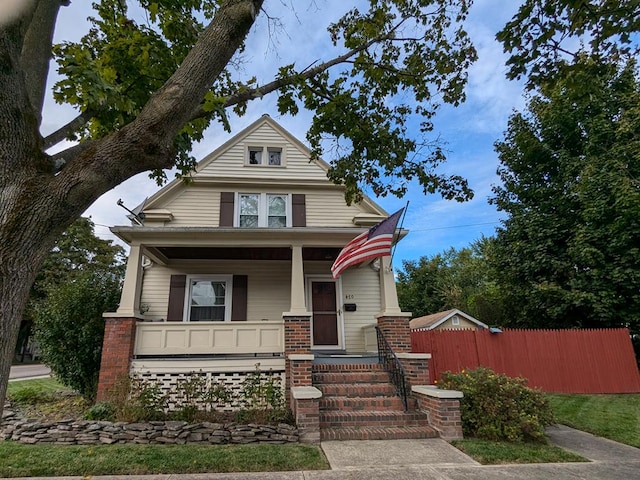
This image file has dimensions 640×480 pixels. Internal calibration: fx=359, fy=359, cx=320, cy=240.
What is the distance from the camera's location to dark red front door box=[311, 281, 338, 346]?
9430 millimetres

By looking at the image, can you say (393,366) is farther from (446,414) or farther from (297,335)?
(297,335)

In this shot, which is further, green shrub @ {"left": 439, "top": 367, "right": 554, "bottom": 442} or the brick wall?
the brick wall

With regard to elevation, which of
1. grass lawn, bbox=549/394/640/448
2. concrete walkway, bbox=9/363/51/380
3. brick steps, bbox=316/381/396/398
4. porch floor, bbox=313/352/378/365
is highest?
porch floor, bbox=313/352/378/365

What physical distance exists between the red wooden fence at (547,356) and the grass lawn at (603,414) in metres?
0.59

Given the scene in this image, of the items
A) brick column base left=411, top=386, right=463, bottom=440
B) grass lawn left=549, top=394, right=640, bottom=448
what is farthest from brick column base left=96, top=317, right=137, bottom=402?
grass lawn left=549, top=394, right=640, bottom=448

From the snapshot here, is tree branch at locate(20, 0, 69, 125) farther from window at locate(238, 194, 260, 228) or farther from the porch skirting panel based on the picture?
window at locate(238, 194, 260, 228)

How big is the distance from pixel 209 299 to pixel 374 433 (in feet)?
19.0

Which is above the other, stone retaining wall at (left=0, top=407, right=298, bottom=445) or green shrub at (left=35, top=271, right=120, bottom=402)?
green shrub at (left=35, top=271, right=120, bottom=402)

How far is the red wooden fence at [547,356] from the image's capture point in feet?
32.7

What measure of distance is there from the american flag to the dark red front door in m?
2.92

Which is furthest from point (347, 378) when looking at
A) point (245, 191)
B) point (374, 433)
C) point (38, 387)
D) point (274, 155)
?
point (38, 387)

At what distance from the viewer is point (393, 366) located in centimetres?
693

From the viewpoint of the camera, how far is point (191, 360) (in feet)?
23.6

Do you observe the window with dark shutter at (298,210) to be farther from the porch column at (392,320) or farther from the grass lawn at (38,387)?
the grass lawn at (38,387)
